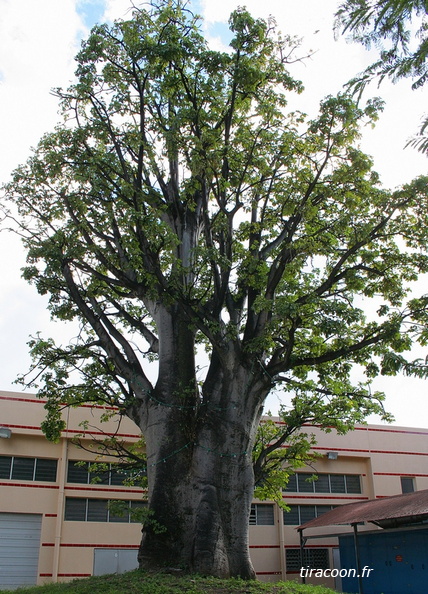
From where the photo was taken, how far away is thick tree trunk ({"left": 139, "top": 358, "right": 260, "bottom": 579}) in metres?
9.34

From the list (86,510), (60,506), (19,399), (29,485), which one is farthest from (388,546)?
(19,399)

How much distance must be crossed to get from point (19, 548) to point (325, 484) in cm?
1137

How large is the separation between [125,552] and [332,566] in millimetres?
8060

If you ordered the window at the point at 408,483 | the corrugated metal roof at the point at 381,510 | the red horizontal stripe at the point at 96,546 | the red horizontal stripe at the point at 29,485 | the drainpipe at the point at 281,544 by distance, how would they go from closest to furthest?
the corrugated metal roof at the point at 381,510, the red horizontal stripe at the point at 29,485, the red horizontal stripe at the point at 96,546, the drainpipe at the point at 281,544, the window at the point at 408,483

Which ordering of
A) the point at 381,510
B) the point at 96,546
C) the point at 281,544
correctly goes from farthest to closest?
the point at 281,544
the point at 96,546
the point at 381,510

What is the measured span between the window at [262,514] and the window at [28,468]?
7.28 meters

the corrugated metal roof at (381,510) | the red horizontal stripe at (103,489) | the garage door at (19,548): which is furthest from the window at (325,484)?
the garage door at (19,548)

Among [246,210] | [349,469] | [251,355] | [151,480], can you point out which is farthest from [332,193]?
[349,469]

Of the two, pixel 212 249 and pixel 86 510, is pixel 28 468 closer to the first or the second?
pixel 86 510

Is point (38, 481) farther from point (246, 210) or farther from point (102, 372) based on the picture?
point (246, 210)

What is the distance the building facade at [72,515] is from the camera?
58.5 ft

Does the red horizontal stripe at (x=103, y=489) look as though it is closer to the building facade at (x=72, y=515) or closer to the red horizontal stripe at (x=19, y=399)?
the building facade at (x=72, y=515)

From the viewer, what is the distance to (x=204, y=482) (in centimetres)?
987

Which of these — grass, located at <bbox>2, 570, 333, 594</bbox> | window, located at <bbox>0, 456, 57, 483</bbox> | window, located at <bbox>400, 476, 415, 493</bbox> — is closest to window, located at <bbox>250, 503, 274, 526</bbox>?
window, located at <bbox>400, 476, 415, 493</bbox>
